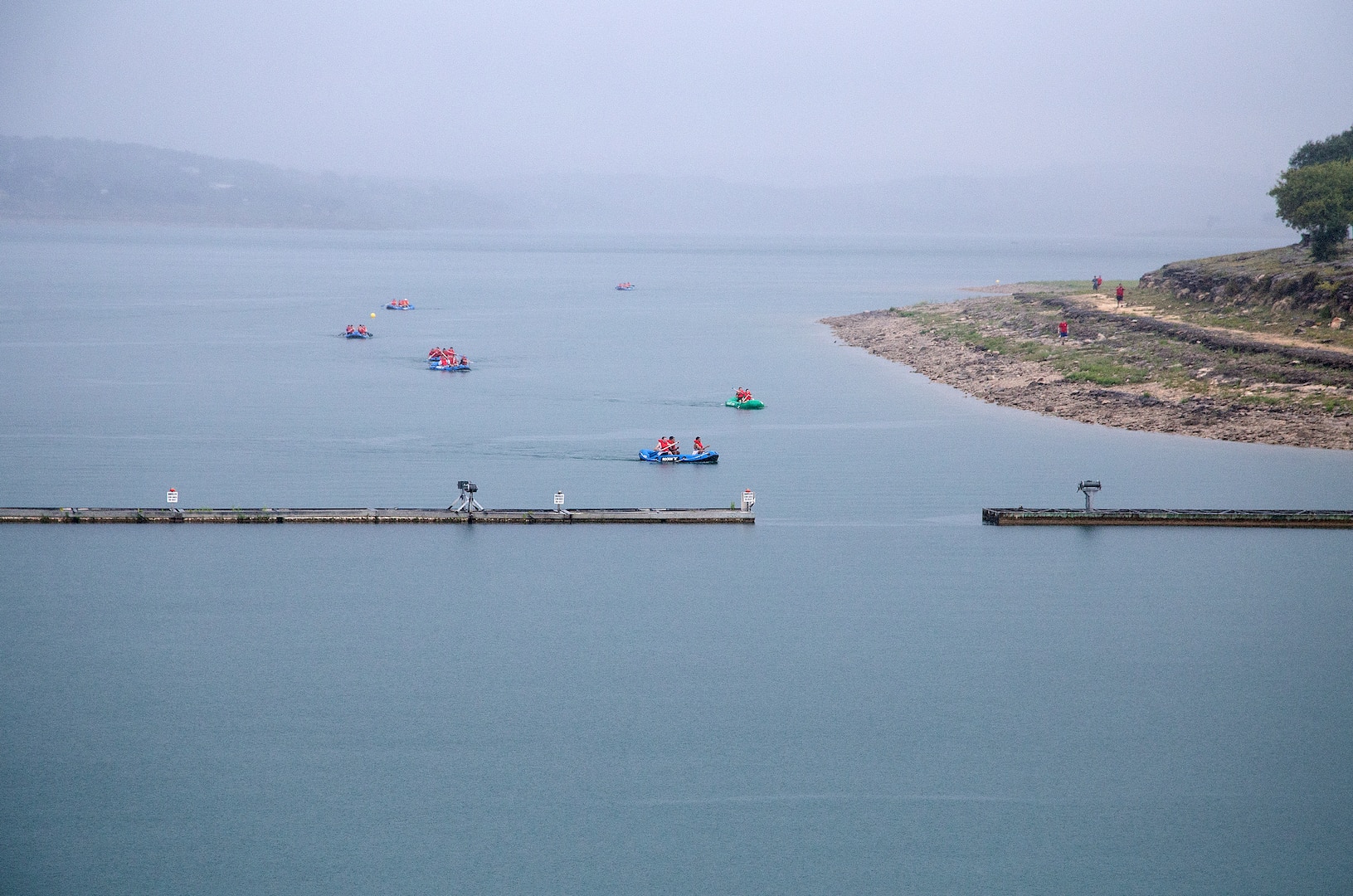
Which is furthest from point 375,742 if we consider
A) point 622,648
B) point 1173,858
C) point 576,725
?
point 1173,858

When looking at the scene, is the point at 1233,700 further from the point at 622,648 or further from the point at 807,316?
the point at 807,316

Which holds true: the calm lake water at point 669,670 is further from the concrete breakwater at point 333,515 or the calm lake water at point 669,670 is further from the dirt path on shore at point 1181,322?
the dirt path on shore at point 1181,322

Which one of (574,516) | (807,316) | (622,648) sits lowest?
(622,648)

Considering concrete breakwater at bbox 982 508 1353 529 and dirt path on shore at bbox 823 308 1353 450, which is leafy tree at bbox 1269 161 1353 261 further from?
concrete breakwater at bbox 982 508 1353 529

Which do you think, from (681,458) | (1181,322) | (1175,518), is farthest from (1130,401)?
(681,458)

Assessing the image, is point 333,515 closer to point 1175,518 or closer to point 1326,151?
point 1175,518

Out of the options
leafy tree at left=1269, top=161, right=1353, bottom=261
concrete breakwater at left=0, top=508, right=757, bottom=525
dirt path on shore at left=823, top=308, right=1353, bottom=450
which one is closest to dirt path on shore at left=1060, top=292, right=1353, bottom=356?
dirt path on shore at left=823, top=308, right=1353, bottom=450
